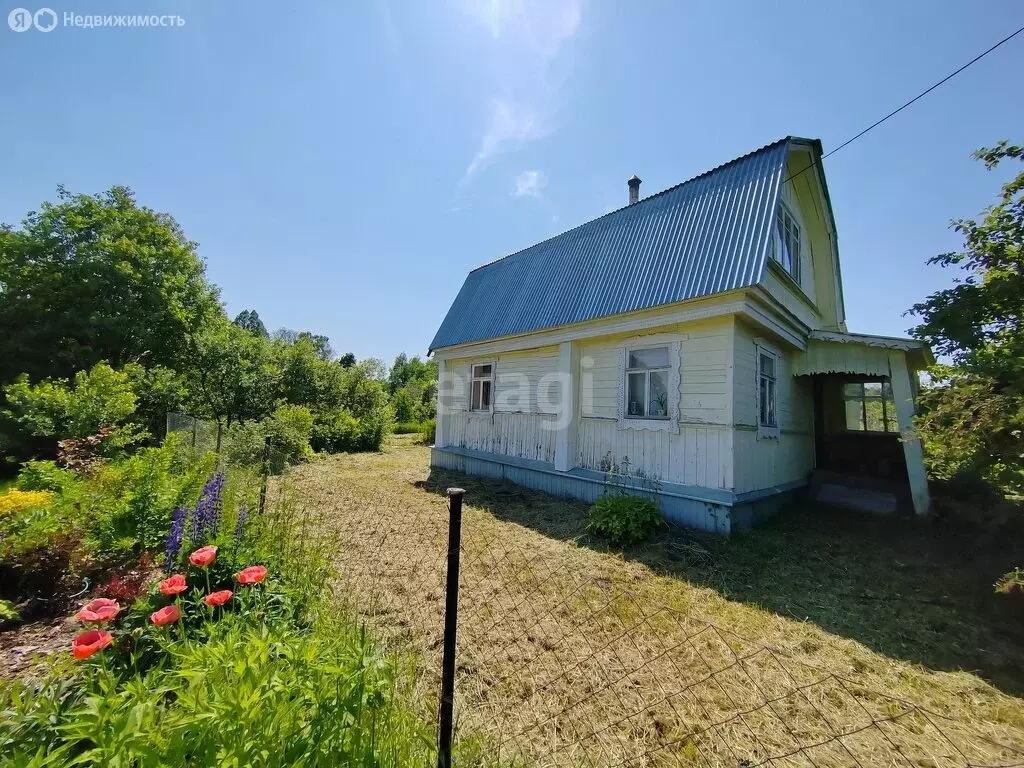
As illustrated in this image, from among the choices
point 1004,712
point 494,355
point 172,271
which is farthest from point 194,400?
point 1004,712

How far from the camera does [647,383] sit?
22.6 ft

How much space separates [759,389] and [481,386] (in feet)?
20.9

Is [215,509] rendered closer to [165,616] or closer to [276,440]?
[165,616]

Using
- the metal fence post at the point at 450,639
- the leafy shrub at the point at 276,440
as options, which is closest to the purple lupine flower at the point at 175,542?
the metal fence post at the point at 450,639

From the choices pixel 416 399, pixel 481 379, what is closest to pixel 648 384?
pixel 481 379

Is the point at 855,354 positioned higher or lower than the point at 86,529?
higher

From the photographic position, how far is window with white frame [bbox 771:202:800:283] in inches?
285

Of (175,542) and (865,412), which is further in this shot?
(865,412)

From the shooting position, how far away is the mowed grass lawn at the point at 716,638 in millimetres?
2227

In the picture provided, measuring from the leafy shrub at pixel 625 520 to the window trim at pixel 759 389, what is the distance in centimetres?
247

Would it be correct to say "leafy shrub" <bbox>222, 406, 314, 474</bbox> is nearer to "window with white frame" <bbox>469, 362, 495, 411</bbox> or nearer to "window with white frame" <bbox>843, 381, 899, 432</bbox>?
"window with white frame" <bbox>469, 362, 495, 411</bbox>

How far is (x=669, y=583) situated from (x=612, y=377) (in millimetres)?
3848

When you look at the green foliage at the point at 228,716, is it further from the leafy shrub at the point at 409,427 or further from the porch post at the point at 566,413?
the leafy shrub at the point at 409,427

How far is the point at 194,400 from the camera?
47.1 feet
